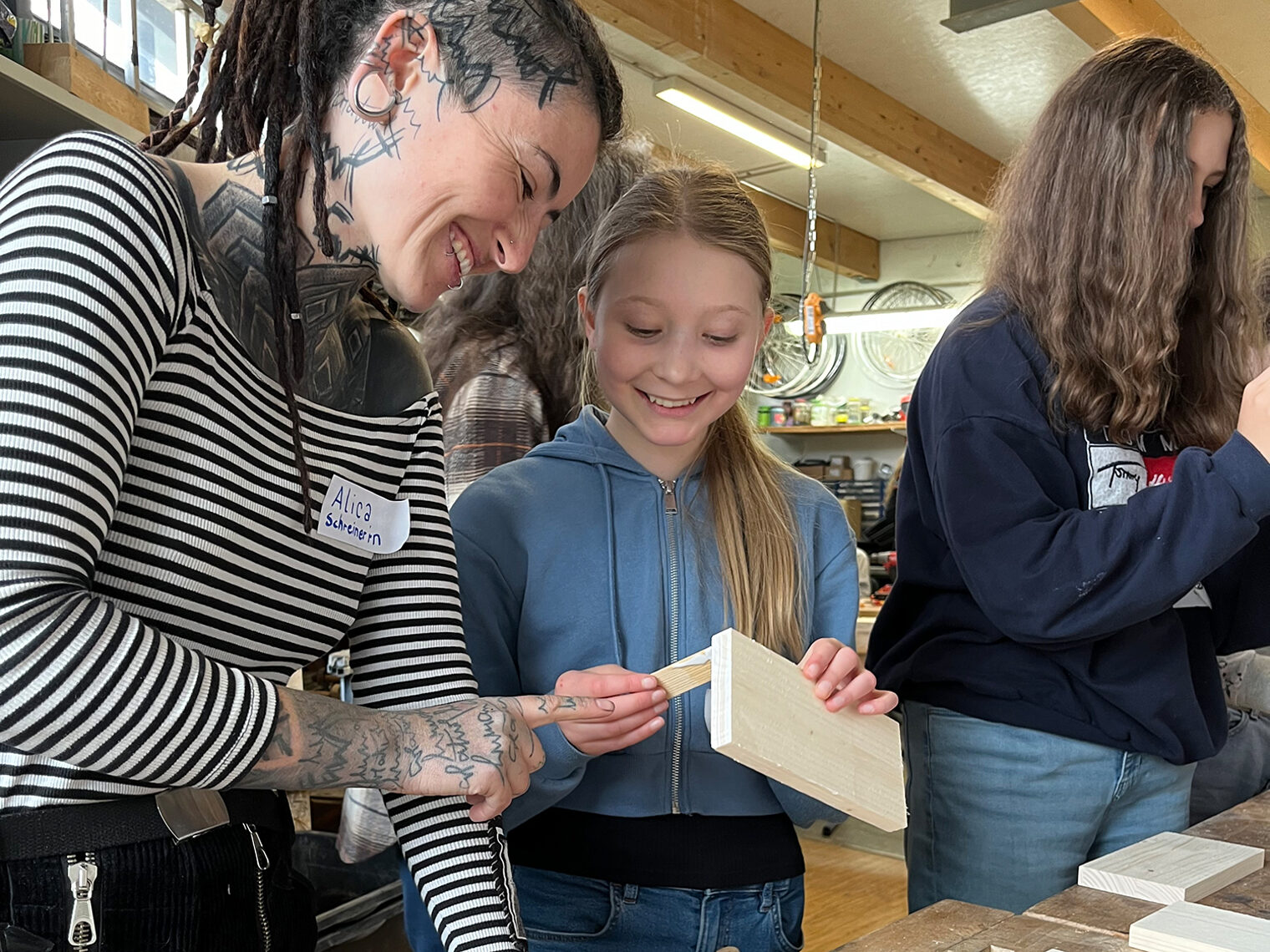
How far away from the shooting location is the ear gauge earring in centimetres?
89

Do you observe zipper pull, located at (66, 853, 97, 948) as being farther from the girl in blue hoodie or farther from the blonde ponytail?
the blonde ponytail

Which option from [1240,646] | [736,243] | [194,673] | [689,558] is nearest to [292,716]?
[194,673]

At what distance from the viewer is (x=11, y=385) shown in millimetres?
714

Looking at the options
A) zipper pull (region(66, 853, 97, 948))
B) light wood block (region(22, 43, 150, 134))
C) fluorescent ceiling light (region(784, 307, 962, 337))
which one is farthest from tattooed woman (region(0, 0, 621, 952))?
fluorescent ceiling light (region(784, 307, 962, 337))

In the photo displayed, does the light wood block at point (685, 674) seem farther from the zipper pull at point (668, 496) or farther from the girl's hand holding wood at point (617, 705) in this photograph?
the zipper pull at point (668, 496)

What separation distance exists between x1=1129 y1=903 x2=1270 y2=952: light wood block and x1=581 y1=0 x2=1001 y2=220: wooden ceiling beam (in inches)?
102

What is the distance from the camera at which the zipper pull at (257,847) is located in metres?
0.89

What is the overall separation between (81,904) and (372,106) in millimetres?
593

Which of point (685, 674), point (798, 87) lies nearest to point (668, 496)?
point (685, 674)

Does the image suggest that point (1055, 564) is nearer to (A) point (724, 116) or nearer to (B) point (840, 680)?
(B) point (840, 680)

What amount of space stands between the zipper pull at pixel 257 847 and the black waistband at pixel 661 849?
40 cm

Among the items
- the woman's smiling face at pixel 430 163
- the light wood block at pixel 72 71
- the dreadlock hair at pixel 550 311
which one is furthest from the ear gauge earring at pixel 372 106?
the light wood block at pixel 72 71

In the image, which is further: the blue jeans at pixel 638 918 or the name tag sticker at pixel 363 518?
the blue jeans at pixel 638 918

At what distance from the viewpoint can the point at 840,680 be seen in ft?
3.61
